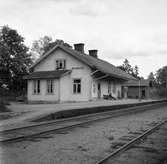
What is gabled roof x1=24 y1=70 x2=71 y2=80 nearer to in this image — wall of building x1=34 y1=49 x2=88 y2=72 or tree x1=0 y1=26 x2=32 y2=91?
wall of building x1=34 y1=49 x2=88 y2=72

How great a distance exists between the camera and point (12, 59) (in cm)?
4362

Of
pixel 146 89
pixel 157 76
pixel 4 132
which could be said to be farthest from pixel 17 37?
Answer: pixel 157 76

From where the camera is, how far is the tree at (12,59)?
43.1 m

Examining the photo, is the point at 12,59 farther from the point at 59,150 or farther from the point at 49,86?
the point at 59,150

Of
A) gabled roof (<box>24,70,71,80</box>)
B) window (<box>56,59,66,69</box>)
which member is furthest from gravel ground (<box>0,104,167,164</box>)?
window (<box>56,59,66,69</box>)

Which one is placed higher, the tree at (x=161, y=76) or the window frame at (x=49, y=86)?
the tree at (x=161, y=76)

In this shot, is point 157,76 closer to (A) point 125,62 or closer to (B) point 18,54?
(A) point 125,62

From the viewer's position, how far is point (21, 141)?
7.53 meters

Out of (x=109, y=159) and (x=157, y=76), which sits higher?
(x=157, y=76)

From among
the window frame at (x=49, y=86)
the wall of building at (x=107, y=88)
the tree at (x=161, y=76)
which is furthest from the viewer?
the tree at (x=161, y=76)

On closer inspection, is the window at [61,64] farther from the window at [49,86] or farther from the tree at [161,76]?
the tree at [161,76]

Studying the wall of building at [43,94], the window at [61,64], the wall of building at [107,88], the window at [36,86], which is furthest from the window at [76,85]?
the window at [36,86]

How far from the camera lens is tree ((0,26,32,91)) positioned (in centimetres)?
4308

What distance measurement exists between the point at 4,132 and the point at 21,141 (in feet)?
5.98
